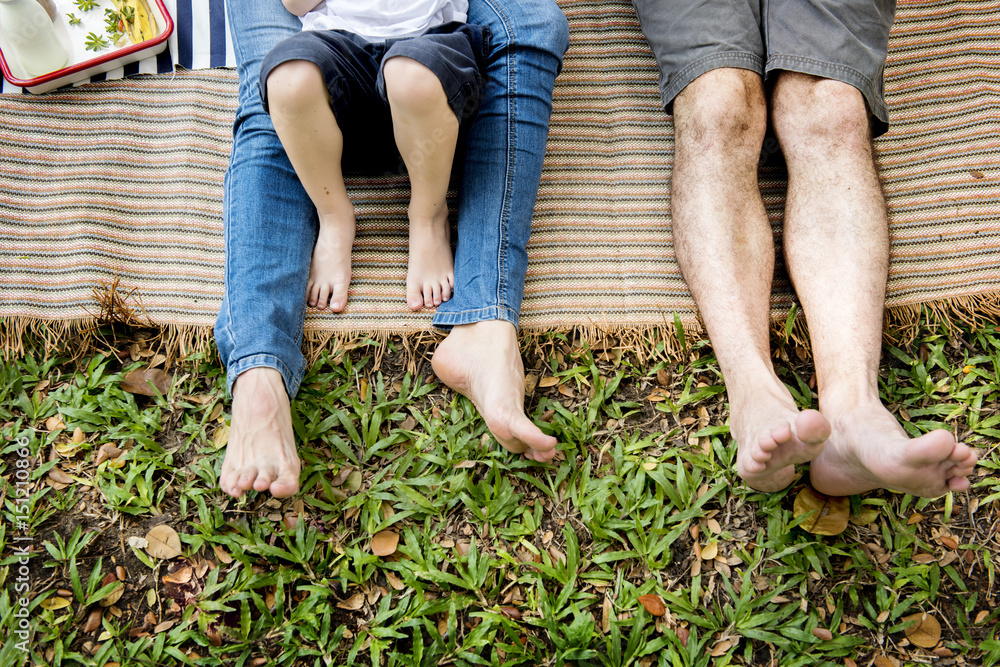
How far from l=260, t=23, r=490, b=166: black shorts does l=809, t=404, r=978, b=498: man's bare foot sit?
45.6 inches

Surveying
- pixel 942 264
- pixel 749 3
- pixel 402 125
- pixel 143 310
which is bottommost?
pixel 143 310

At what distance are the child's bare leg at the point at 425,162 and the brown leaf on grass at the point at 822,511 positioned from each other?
1.07m

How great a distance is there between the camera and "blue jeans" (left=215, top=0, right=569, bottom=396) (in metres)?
1.64

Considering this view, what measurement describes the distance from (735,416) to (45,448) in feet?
5.79

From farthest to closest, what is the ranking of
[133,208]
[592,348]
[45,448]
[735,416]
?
1. [133,208]
2. [592,348]
3. [45,448]
4. [735,416]

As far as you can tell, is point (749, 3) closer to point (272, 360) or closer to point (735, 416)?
point (735, 416)

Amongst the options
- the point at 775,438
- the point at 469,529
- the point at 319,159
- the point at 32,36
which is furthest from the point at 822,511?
the point at 32,36

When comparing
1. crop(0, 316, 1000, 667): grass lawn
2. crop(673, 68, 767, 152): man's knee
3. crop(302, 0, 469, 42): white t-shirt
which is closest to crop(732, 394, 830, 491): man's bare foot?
crop(0, 316, 1000, 667): grass lawn

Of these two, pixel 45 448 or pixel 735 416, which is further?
pixel 45 448

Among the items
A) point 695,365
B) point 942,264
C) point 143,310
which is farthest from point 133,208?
point 942,264

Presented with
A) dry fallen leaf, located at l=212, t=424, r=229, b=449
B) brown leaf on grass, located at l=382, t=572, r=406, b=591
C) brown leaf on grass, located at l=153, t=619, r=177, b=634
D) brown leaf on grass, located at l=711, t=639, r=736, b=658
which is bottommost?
brown leaf on grass, located at l=153, t=619, r=177, b=634

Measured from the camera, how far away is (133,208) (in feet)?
6.33

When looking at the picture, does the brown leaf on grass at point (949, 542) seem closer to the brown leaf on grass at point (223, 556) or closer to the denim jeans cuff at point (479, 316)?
the denim jeans cuff at point (479, 316)

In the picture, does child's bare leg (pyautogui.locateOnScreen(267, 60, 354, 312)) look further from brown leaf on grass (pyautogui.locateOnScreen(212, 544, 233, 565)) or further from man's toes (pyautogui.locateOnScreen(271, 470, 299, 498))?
brown leaf on grass (pyautogui.locateOnScreen(212, 544, 233, 565))
